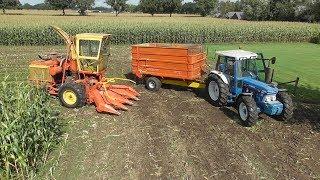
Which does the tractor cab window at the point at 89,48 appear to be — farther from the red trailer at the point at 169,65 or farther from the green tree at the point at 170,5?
the green tree at the point at 170,5

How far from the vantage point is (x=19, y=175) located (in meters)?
6.90

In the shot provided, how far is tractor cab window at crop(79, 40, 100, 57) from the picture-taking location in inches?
444

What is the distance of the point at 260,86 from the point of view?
32.3ft

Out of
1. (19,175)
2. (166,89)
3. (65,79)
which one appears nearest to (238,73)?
(166,89)

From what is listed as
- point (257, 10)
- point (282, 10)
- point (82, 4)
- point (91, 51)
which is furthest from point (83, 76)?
point (82, 4)

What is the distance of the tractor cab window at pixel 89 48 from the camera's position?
1127 cm

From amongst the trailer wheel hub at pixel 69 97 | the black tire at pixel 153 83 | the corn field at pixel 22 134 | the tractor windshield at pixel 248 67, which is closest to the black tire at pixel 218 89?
the tractor windshield at pixel 248 67

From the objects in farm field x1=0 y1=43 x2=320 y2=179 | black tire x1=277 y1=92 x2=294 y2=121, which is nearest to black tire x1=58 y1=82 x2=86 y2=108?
farm field x1=0 y1=43 x2=320 y2=179

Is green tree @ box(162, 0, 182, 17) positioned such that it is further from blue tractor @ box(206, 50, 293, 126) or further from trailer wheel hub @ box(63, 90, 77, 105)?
trailer wheel hub @ box(63, 90, 77, 105)

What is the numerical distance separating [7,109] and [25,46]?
19635 millimetres

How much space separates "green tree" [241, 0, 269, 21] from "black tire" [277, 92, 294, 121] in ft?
177

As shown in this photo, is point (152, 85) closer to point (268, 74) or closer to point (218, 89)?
point (218, 89)

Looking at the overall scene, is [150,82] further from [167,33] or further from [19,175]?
[167,33]

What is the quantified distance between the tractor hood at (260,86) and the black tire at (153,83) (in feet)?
12.6
